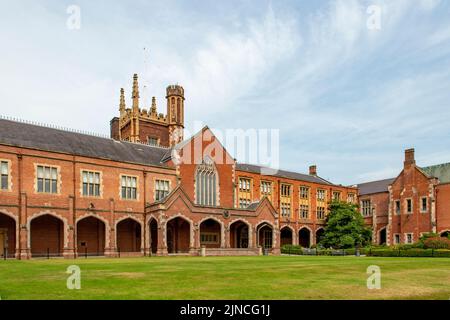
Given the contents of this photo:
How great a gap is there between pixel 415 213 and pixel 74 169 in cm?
4396

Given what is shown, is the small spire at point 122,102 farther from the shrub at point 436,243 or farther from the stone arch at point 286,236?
the shrub at point 436,243

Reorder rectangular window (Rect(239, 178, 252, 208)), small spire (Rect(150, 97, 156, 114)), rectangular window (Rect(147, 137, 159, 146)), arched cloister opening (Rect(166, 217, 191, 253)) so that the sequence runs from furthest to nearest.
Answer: small spire (Rect(150, 97, 156, 114))
rectangular window (Rect(147, 137, 159, 146))
rectangular window (Rect(239, 178, 252, 208))
arched cloister opening (Rect(166, 217, 191, 253))

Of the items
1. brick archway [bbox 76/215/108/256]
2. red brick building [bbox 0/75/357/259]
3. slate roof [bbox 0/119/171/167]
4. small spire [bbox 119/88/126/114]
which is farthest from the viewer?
small spire [bbox 119/88/126/114]

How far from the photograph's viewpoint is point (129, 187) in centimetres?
4188

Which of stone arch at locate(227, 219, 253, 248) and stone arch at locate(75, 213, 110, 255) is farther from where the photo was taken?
stone arch at locate(227, 219, 253, 248)

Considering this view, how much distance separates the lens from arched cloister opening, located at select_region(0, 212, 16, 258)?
34781 mm

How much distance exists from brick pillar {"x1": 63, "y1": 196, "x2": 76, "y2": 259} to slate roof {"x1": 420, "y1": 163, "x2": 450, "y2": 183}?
149ft

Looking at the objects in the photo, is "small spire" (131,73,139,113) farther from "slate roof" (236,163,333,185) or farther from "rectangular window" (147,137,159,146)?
"slate roof" (236,163,333,185)

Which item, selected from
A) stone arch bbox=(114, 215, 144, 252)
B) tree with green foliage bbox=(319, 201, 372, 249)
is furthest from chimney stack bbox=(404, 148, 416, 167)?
stone arch bbox=(114, 215, 144, 252)

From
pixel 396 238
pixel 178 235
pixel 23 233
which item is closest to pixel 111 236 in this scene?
pixel 23 233

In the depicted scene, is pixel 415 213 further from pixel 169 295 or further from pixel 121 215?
pixel 169 295

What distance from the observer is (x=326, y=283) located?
13070mm

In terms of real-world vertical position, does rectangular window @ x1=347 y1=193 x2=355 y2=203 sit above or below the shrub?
above
